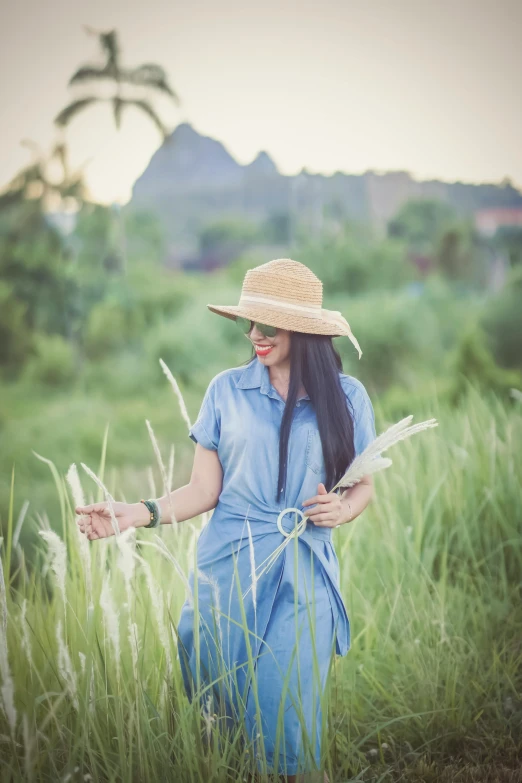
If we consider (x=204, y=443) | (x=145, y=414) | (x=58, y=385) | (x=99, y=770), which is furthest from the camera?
(x=58, y=385)

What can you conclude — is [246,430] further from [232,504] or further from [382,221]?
[382,221]

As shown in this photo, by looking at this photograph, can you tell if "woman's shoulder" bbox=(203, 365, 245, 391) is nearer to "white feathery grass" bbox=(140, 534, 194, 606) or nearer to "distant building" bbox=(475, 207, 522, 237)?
"white feathery grass" bbox=(140, 534, 194, 606)

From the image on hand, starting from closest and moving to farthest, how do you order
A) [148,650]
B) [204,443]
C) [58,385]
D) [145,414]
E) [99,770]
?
1. [99,770]
2. [204,443]
3. [148,650]
4. [145,414]
5. [58,385]

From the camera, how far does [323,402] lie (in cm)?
172

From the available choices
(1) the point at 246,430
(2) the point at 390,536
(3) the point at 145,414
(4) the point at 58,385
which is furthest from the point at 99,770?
(4) the point at 58,385

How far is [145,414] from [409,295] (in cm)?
422

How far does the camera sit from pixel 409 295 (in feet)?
38.5

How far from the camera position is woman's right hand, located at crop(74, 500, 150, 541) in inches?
64.4

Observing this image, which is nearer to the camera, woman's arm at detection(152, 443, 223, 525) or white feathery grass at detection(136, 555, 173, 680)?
white feathery grass at detection(136, 555, 173, 680)

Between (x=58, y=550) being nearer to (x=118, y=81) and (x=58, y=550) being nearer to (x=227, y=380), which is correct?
(x=227, y=380)

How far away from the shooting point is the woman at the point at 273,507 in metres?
1.68

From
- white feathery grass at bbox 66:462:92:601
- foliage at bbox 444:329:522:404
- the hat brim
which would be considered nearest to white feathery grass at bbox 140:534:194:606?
white feathery grass at bbox 66:462:92:601

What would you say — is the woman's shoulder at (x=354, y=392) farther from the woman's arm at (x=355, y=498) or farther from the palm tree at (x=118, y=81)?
the palm tree at (x=118, y=81)

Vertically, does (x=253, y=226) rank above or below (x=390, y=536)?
above
